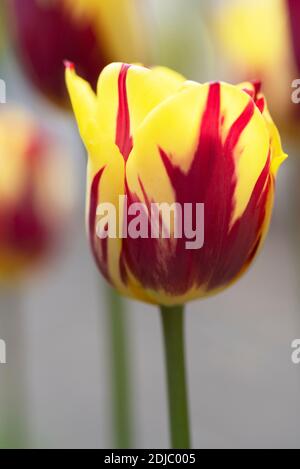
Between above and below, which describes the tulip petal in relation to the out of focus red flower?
below

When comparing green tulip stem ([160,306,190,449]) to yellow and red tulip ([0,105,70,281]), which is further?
yellow and red tulip ([0,105,70,281])

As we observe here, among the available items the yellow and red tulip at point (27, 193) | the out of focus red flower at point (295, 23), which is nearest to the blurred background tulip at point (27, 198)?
the yellow and red tulip at point (27, 193)

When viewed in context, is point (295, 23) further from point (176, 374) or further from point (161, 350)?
point (161, 350)

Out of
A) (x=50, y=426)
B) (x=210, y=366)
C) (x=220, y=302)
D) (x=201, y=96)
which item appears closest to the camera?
(x=201, y=96)

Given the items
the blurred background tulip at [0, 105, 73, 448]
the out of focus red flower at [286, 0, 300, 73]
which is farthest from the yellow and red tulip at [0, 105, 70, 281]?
the out of focus red flower at [286, 0, 300, 73]

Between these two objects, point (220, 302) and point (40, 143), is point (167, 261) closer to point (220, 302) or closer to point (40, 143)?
point (40, 143)

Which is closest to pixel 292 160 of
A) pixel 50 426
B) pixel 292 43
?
pixel 292 43

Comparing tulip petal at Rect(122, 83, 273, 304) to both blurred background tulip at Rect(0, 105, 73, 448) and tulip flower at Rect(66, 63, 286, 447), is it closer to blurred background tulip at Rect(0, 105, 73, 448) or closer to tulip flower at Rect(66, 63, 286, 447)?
tulip flower at Rect(66, 63, 286, 447)
